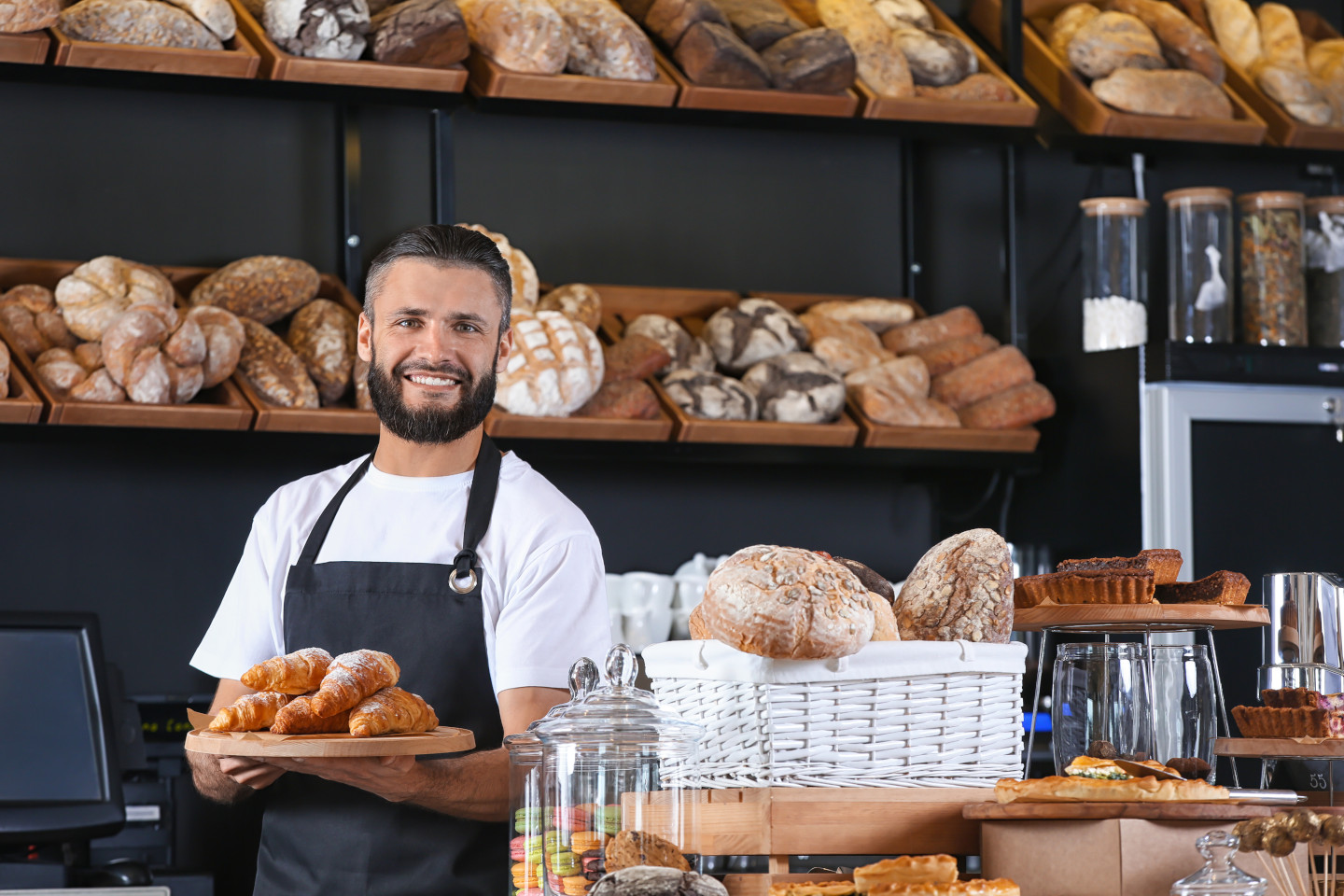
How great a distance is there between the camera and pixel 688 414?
10.0ft

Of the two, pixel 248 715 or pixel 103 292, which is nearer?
pixel 248 715

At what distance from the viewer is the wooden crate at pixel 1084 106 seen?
333 centimetres

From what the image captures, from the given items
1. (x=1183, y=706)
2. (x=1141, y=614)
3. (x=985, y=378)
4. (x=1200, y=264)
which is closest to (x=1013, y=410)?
(x=985, y=378)

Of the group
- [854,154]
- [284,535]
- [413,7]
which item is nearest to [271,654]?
[284,535]

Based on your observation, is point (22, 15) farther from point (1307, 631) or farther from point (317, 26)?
point (1307, 631)

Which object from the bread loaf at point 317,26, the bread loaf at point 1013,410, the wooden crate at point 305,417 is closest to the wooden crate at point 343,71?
the bread loaf at point 317,26

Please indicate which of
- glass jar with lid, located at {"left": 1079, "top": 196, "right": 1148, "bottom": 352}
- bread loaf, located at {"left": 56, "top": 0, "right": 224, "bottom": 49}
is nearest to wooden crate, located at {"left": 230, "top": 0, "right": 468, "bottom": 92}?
bread loaf, located at {"left": 56, "top": 0, "right": 224, "bottom": 49}

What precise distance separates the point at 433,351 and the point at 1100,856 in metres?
0.99

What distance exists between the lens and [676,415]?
304 centimetres

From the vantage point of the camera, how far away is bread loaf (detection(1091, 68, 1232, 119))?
3.33 meters

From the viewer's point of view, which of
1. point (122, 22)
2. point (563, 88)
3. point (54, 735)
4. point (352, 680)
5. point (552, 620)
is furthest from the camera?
point (563, 88)

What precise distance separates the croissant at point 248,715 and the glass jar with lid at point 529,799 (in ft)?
1.13

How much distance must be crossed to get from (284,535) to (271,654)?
146 mm

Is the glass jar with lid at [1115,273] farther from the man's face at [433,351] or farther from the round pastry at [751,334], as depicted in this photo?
the man's face at [433,351]
